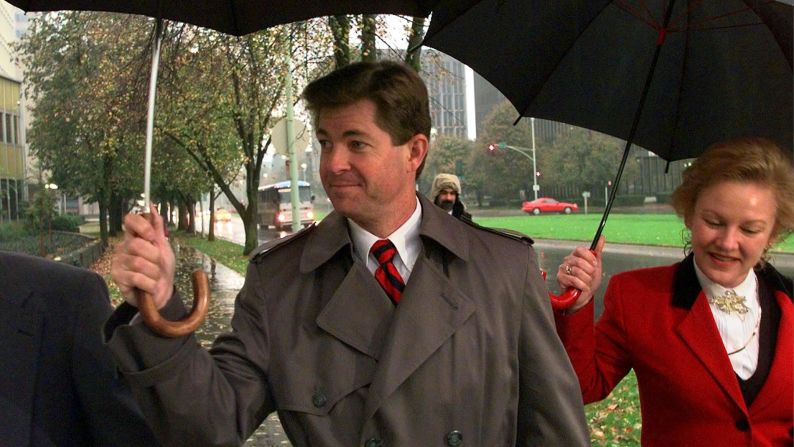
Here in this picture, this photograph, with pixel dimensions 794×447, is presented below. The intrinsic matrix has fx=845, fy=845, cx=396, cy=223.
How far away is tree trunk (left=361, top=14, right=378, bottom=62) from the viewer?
7.13 m

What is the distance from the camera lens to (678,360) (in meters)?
2.45

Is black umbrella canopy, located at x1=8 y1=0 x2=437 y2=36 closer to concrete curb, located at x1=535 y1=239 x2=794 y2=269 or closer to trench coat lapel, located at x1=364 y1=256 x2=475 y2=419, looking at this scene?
trench coat lapel, located at x1=364 y1=256 x2=475 y2=419

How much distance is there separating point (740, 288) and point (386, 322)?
119cm

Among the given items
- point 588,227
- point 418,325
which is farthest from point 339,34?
point 588,227

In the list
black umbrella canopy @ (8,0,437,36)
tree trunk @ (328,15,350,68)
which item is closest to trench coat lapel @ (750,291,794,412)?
black umbrella canopy @ (8,0,437,36)

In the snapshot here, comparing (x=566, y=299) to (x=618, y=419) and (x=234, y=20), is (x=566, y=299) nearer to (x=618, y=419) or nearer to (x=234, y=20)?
(x=234, y=20)

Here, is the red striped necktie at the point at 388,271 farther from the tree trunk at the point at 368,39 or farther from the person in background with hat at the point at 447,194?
the tree trunk at the point at 368,39

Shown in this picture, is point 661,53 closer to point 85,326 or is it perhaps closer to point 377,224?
point 377,224

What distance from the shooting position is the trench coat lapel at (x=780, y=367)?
7.75 feet

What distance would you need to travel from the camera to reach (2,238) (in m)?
4.57

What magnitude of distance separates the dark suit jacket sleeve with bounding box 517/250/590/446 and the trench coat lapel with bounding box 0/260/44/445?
42.9 inches

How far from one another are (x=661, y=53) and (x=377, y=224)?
1.43m

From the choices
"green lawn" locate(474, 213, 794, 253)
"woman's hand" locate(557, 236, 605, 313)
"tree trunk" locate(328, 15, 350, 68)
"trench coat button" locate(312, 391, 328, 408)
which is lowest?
"green lawn" locate(474, 213, 794, 253)

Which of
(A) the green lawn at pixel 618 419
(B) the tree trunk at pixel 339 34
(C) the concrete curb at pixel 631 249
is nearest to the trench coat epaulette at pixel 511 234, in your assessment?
(B) the tree trunk at pixel 339 34
